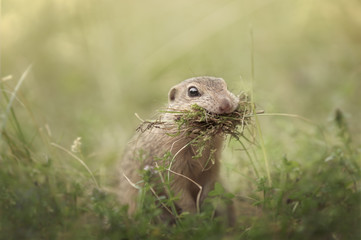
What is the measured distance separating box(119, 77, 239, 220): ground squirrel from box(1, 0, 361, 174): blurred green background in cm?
189

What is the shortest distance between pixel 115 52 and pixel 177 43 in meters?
1.65

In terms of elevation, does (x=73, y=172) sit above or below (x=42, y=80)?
below

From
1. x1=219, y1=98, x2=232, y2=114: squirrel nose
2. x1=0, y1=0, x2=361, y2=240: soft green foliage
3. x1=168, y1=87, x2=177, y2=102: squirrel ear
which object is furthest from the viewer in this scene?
x1=168, y1=87, x2=177, y2=102: squirrel ear

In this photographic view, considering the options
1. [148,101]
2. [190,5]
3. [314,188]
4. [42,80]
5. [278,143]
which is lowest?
[314,188]

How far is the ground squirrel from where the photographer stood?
3508 millimetres

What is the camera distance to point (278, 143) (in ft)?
16.3

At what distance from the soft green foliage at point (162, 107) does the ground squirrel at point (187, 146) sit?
0.79 feet

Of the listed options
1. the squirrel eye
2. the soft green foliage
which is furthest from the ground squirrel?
the soft green foliage

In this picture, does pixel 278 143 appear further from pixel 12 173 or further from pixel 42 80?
pixel 42 80

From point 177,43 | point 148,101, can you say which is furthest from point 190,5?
point 148,101

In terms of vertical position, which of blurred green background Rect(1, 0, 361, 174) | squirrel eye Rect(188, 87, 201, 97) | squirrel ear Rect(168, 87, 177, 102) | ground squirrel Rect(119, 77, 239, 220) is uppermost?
blurred green background Rect(1, 0, 361, 174)

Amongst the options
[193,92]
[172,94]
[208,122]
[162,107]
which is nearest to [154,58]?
[172,94]

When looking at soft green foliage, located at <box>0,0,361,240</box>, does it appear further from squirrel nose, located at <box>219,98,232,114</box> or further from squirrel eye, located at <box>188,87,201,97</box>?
squirrel eye, located at <box>188,87,201,97</box>

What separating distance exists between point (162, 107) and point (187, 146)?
0.63 metres
